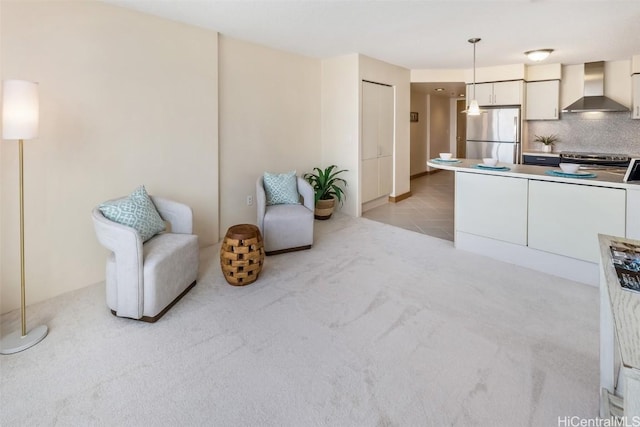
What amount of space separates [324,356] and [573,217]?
2.56 meters

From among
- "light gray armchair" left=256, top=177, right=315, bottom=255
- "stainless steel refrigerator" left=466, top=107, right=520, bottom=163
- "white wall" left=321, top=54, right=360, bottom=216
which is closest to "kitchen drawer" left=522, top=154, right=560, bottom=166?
"stainless steel refrigerator" left=466, top=107, right=520, bottom=163

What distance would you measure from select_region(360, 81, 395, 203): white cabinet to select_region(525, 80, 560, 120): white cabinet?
244cm

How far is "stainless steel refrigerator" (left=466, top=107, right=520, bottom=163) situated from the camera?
6293mm

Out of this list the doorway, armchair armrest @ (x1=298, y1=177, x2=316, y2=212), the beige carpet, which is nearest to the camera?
the beige carpet

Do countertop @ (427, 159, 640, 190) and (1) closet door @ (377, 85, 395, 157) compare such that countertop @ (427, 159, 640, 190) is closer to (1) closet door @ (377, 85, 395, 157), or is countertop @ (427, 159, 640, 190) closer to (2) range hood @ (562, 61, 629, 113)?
(1) closet door @ (377, 85, 395, 157)

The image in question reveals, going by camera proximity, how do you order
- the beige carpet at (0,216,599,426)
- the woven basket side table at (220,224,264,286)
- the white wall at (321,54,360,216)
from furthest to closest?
the white wall at (321,54,360,216)
the woven basket side table at (220,224,264,286)
the beige carpet at (0,216,599,426)

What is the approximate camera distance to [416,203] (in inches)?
255

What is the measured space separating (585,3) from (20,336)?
17.0 feet

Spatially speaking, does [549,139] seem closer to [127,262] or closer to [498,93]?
[498,93]

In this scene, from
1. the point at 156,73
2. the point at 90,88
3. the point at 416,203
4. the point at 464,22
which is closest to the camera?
the point at 90,88

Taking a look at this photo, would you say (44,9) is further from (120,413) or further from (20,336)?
(120,413)

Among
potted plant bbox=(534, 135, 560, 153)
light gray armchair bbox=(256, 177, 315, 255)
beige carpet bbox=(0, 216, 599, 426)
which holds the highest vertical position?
potted plant bbox=(534, 135, 560, 153)

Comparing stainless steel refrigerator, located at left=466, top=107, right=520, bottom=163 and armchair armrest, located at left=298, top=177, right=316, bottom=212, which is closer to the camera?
armchair armrest, located at left=298, top=177, right=316, bottom=212

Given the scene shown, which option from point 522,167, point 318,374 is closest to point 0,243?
point 318,374
